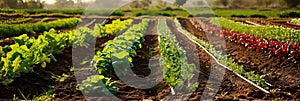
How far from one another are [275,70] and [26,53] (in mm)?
5021

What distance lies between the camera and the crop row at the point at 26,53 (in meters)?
5.64

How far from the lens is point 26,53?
20.1 ft

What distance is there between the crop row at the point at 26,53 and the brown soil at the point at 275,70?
3.65m

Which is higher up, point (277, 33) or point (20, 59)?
point (20, 59)

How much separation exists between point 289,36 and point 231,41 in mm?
1985

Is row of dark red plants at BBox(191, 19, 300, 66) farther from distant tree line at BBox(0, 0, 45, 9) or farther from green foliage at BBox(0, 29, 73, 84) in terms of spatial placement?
distant tree line at BBox(0, 0, 45, 9)

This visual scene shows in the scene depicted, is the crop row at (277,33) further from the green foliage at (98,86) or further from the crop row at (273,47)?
the green foliage at (98,86)

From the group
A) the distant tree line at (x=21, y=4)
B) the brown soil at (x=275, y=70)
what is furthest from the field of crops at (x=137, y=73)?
the distant tree line at (x=21, y=4)

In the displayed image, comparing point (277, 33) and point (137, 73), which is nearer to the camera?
point (137, 73)

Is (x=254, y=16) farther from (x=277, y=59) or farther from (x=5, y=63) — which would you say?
(x=5, y=63)

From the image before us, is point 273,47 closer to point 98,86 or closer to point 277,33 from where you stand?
point 277,33

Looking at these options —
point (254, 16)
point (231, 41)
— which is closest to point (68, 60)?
point (231, 41)

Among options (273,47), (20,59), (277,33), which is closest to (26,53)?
(20,59)

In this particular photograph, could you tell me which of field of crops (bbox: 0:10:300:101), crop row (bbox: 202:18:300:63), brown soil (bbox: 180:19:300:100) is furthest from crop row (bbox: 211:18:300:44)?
field of crops (bbox: 0:10:300:101)
